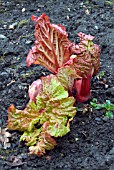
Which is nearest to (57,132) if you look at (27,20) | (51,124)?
(51,124)

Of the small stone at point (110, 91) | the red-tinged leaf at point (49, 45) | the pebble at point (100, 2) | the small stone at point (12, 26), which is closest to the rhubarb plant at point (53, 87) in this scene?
the red-tinged leaf at point (49, 45)

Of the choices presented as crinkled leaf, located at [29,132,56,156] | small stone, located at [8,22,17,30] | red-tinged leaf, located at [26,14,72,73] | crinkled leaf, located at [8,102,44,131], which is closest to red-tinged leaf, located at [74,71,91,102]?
red-tinged leaf, located at [26,14,72,73]

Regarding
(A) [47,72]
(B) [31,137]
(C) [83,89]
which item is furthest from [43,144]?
(A) [47,72]

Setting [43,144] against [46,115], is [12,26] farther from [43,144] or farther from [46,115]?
[43,144]

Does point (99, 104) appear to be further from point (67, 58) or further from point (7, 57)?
point (7, 57)

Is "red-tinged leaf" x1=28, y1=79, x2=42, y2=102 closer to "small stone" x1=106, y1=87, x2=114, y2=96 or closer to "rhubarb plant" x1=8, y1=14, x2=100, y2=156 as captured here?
"rhubarb plant" x1=8, y1=14, x2=100, y2=156

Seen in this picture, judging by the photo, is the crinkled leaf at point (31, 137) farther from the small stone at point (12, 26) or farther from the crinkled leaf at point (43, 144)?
the small stone at point (12, 26)

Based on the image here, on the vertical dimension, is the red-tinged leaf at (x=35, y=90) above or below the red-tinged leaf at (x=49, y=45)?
below
